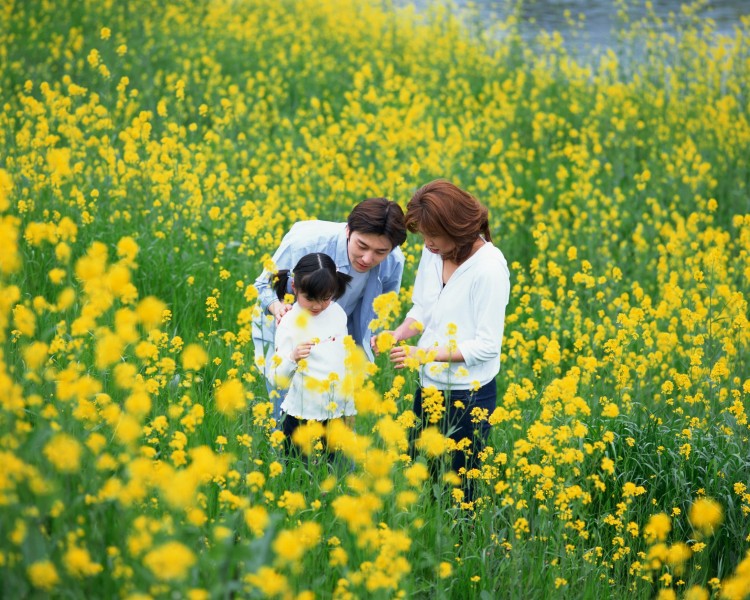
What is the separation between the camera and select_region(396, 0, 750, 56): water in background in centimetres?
1527

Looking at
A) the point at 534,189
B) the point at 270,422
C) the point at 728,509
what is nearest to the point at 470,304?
the point at 270,422

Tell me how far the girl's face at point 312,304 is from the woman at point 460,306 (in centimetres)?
37

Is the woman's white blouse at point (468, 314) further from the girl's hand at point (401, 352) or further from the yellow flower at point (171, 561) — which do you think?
the yellow flower at point (171, 561)

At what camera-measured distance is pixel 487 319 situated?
10.9 feet

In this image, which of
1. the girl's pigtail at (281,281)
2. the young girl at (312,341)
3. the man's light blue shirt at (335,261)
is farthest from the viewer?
the man's light blue shirt at (335,261)

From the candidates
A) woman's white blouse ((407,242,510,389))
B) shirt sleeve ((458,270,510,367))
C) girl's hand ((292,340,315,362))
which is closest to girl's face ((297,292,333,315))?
girl's hand ((292,340,315,362))

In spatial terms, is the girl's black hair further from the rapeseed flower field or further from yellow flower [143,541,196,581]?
yellow flower [143,541,196,581]

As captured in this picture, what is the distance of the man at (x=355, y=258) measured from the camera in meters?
3.47

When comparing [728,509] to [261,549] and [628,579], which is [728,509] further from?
[261,549]

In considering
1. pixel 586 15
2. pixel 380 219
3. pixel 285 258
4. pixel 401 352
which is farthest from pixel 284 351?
pixel 586 15

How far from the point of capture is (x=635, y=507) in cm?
379

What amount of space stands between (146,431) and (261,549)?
1.13 meters

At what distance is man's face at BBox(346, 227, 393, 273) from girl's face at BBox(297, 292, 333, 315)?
277 millimetres

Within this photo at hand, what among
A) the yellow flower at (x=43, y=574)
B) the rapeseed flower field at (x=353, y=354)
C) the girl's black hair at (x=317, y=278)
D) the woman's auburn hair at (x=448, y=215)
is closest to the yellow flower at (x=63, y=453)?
the rapeseed flower field at (x=353, y=354)
